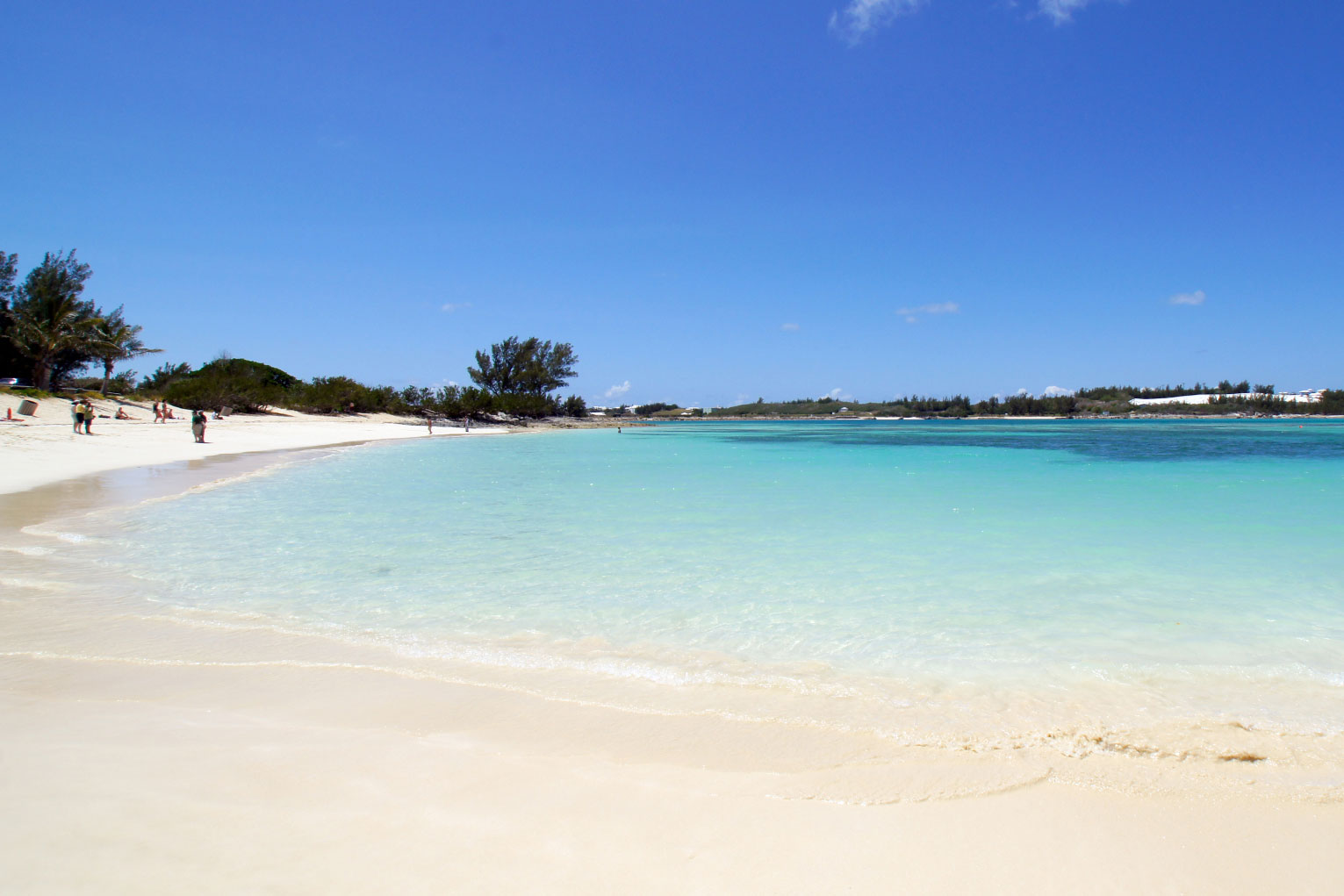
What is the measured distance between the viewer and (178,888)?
6.05ft

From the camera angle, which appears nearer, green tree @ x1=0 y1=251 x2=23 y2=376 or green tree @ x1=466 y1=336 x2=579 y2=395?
green tree @ x1=0 y1=251 x2=23 y2=376

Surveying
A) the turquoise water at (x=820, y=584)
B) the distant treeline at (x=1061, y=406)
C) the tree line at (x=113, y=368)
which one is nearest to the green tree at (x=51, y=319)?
the tree line at (x=113, y=368)

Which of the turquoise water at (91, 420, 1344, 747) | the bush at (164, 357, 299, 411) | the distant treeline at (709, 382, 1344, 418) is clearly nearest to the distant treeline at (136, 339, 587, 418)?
the bush at (164, 357, 299, 411)

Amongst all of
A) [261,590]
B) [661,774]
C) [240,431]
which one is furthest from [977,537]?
[240,431]

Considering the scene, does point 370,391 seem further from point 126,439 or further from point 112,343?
point 126,439

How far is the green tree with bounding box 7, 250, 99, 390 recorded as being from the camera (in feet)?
102

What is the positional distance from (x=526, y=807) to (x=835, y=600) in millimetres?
3806

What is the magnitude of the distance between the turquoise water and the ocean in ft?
0.11

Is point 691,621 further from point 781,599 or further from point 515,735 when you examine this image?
point 515,735

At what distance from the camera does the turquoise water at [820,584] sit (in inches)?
159

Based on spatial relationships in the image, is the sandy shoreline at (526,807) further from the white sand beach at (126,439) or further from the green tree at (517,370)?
the green tree at (517,370)

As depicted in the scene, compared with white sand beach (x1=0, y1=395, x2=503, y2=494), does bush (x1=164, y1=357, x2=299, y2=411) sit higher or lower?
higher

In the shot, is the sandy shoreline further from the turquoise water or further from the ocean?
the turquoise water

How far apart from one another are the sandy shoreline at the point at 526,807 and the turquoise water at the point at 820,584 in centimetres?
89
